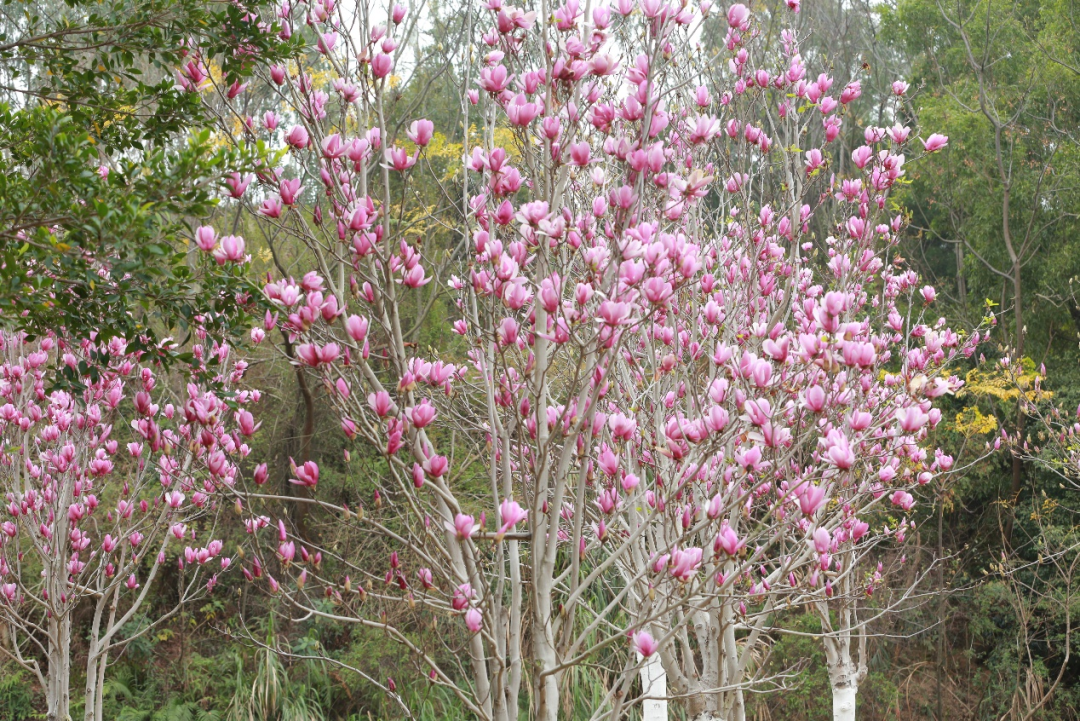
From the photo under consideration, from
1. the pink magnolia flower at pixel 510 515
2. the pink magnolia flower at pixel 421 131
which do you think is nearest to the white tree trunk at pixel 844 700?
the pink magnolia flower at pixel 510 515

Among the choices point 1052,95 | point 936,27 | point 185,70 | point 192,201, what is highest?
point 936,27

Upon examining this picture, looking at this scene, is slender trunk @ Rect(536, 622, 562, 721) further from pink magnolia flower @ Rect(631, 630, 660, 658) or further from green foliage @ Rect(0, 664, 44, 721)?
green foliage @ Rect(0, 664, 44, 721)

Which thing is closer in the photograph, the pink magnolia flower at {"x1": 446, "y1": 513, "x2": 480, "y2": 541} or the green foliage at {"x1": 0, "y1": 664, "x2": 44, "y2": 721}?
the pink magnolia flower at {"x1": 446, "y1": 513, "x2": 480, "y2": 541}

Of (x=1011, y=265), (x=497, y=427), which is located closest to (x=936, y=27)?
(x=1011, y=265)

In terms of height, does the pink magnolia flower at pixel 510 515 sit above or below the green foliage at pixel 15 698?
above

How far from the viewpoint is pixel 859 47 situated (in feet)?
42.9

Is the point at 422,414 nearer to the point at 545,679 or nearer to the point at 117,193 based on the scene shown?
the point at 545,679

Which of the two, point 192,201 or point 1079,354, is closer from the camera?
point 192,201

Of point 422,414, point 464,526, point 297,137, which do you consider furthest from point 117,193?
point 464,526

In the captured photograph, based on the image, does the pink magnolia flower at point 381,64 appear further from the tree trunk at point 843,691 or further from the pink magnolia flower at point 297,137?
the tree trunk at point 843,691

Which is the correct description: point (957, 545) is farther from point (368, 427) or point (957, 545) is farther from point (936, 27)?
point (368, 427)

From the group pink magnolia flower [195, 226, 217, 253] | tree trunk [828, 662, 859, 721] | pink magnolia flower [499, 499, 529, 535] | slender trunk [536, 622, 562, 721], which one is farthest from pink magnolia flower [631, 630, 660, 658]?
tree trunk [828, 662, 859, 721]

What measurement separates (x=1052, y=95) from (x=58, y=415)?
9.98 m

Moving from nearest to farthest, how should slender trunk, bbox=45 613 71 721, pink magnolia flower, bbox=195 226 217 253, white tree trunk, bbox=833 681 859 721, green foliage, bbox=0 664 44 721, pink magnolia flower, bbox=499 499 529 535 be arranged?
pink magnolia flower, bbox=499 499 529 535, pink magnolia flower, bbox=195 226 217 253, slender trunk, bbox=45 613 71 721, white tree trunk, bbox=833 681 859 721, green foliage, bbox=0 664 44 721
